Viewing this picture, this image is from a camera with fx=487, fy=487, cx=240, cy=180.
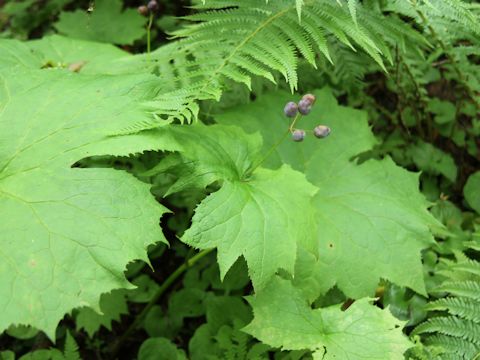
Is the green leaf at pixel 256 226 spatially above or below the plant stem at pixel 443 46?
below

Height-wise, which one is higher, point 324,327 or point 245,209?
point 245,209

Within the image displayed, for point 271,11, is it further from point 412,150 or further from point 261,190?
point 412,150

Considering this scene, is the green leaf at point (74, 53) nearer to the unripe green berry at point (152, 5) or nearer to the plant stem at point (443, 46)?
the unripe green berry at point (152, 5)

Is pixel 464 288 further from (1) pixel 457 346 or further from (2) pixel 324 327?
(2) pixel 324 327

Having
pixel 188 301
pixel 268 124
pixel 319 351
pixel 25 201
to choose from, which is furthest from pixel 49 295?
pixel 268 124

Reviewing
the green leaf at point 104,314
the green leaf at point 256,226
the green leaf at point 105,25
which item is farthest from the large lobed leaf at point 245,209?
the green leaf at point 105,25

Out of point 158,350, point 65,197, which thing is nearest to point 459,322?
point 158,350
